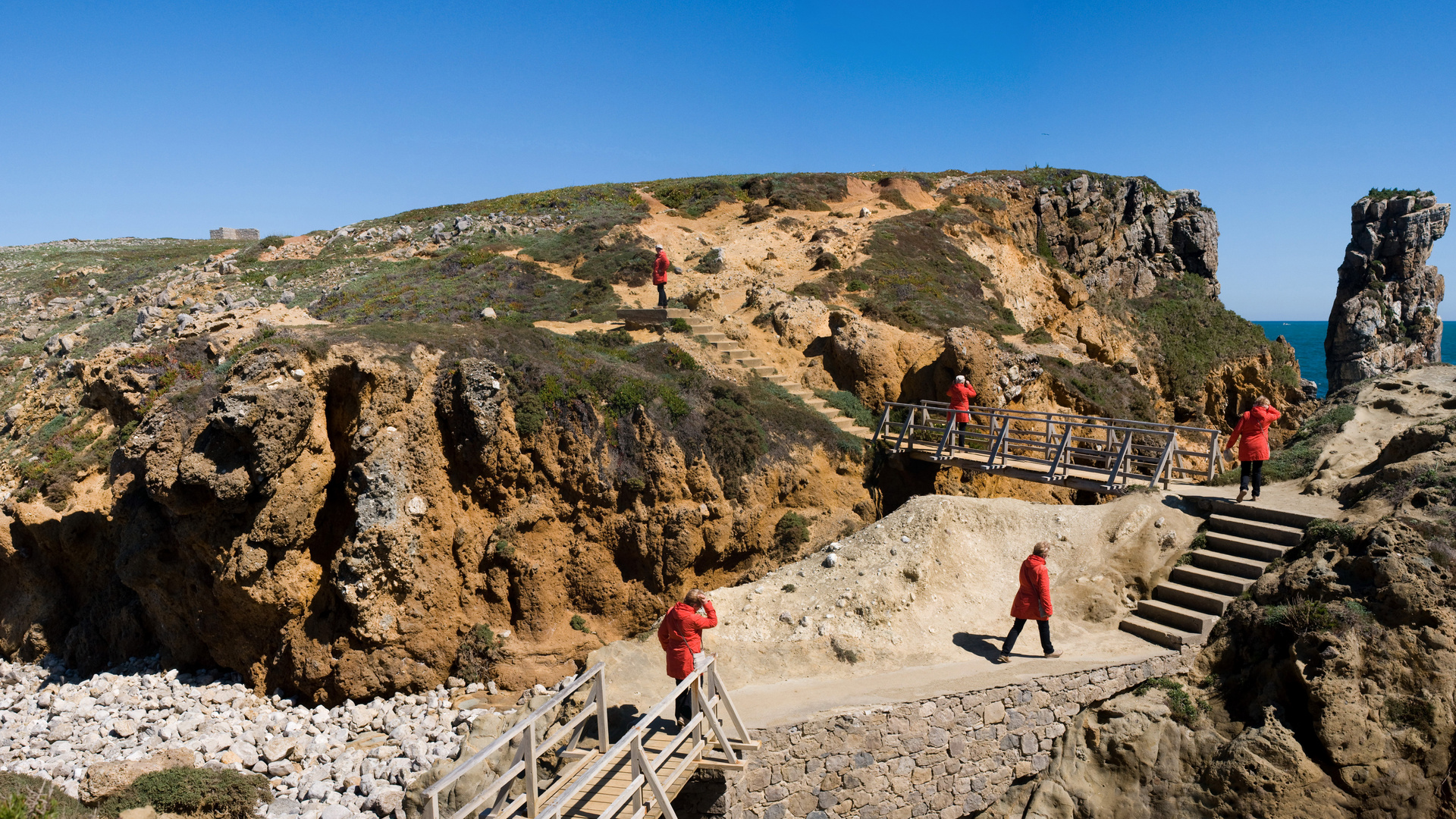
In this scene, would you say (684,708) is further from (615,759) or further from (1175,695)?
(1175,695)

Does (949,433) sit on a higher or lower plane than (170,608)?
higher

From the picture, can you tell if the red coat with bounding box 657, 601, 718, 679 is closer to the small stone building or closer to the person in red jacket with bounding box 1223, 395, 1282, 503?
the person in red jacket with bounding box 1223, 395, 1282, 503

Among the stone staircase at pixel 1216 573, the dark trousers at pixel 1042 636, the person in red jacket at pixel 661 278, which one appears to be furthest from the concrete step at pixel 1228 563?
the person in red jacket at pixel 661 278

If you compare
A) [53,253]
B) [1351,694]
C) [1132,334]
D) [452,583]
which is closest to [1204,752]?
[1351,694]

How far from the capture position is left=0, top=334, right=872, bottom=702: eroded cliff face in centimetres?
1447

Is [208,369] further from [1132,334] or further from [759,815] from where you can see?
[1132,334]

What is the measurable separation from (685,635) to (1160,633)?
753cm

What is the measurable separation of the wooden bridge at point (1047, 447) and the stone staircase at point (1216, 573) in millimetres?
1865

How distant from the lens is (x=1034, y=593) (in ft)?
37.5

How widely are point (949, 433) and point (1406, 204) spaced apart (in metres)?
56.8

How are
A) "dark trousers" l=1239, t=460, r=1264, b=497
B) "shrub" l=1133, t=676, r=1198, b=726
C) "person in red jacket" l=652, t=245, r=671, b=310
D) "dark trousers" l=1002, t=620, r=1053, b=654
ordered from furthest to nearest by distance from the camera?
"person in red jacket" l=652, t=245, r=671, b=310 < "dark trousers" l=1239, t=460, r=1264, b=497 < "dark trousers" l=1002, t=620, r=1053, b=654 < "shrub" l=1133, t=676, r=1198, b=726

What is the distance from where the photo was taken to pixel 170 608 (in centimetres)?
1628

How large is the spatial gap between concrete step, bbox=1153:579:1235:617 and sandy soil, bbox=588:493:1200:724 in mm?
327

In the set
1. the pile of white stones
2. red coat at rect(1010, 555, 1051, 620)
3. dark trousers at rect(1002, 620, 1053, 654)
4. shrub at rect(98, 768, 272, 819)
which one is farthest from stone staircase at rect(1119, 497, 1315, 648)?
shrub at rect(98, 768, 272, 819)
